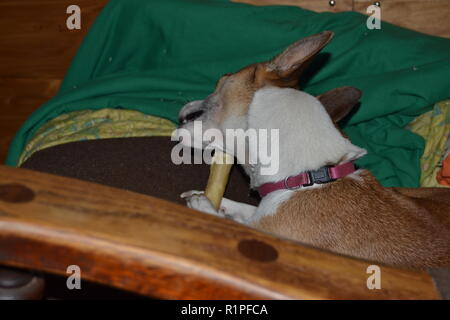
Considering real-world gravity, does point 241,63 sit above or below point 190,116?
above

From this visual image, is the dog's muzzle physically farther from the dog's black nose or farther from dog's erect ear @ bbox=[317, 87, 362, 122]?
dog's erect ear @ bbox=[317, 87, 362, 122]

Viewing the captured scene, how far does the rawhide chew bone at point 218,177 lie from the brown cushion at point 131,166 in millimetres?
105

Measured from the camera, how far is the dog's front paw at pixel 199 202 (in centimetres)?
197

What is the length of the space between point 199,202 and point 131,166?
353mm

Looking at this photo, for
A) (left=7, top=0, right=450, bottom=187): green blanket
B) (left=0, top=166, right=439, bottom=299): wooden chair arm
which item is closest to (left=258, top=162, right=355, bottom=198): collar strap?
(left=7, top=0, right=450, bottom=187): green blanket

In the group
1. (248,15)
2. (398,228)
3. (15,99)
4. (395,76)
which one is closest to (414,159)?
(395,76)

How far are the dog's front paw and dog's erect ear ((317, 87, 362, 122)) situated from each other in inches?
24.7

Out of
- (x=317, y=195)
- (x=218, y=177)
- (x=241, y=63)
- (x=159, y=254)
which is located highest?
(x=241, y=63)

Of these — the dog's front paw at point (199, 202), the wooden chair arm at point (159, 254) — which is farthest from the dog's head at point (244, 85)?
the wooden chair arm at point (159, 254)

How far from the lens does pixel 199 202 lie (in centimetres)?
199

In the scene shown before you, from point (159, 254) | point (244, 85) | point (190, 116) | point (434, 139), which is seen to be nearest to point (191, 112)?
point (190, 116)

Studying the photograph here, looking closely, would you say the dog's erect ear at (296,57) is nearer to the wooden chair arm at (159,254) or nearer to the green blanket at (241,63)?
the green blanket at (241,63)

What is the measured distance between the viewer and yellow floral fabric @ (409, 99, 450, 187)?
2.43 m

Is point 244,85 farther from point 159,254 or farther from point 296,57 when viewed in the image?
point 159,254
